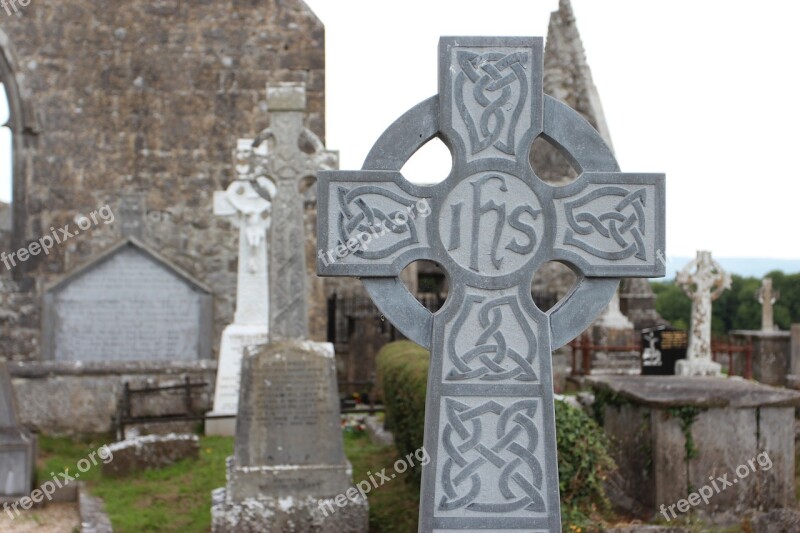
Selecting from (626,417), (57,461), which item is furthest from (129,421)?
(626,417)

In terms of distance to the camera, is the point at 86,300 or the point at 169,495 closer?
the point at 169,495

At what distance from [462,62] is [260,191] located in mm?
4302

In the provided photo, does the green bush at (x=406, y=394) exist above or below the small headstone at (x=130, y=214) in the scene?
below

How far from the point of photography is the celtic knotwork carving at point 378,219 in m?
2.90

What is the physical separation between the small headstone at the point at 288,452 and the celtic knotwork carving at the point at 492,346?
344 cm

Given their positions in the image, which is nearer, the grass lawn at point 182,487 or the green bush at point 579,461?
the green bush at point 579,461

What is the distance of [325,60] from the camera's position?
488 inches

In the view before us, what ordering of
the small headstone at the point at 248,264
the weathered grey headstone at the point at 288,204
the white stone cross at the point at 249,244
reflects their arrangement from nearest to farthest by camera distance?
the weathered grey headstone at the point at 288,204 < the small headstone at the point at 248,264 < the white stone cross at the point at 249,244

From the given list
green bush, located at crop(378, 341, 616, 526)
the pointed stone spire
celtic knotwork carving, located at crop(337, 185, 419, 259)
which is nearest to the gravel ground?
green bush, located at crop(378, 341, 616, 526)

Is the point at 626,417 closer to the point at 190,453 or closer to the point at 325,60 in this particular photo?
the point at 190,453

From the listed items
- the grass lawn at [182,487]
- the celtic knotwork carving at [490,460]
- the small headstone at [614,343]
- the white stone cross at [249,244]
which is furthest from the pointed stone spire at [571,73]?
the celtic knotwork carving at [490,460]

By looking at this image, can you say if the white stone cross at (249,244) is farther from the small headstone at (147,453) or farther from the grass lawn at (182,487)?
the small headstone at (147,453)

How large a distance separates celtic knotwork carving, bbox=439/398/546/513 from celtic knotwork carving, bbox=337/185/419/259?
52 cm

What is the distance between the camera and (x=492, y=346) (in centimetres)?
291
